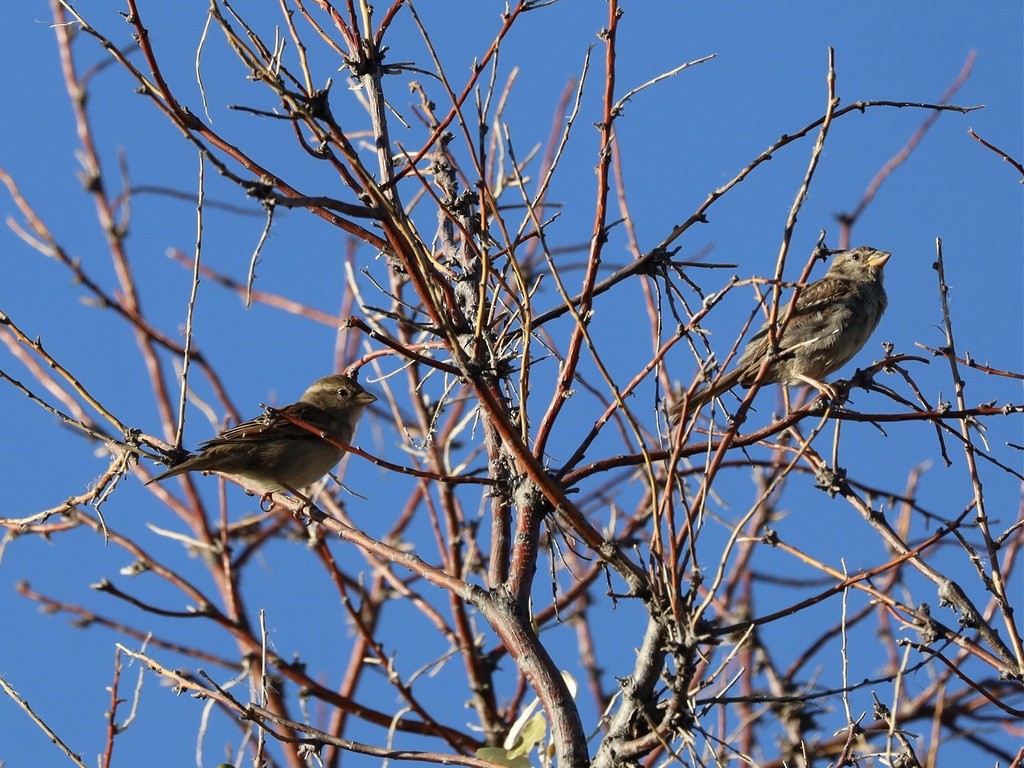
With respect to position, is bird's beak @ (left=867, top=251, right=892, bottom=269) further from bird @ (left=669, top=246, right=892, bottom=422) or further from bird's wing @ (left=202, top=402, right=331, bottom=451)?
bird's wing @ (left=202, top=402, right=331, bottom=451)

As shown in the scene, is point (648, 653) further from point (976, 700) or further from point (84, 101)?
point (84, 101)

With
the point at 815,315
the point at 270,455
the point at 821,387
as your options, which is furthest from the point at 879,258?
the point at 270,455

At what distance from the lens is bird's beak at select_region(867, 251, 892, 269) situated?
22.6 feet

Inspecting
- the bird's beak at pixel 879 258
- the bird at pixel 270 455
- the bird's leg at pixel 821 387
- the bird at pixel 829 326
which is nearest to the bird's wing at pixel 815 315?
the bird at pixel 829 326

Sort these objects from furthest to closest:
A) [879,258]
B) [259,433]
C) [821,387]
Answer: [879,258], [259,433], [821,387]

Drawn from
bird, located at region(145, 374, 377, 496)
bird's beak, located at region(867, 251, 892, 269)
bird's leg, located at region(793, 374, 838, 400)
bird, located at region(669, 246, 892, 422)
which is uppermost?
bird's beak, located at region(867, 251, 892, 269)

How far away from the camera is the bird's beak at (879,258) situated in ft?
22.6

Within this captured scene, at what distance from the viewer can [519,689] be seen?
19.6ft

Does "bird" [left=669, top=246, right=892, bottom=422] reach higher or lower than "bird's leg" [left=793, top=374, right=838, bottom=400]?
higher

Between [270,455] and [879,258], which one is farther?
[879,258]

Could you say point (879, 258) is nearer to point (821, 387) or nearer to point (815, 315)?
point (815, 315)

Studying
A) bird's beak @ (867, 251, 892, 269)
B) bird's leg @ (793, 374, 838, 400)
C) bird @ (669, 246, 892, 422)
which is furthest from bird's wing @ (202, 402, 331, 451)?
bird's beak @ (867, 251, 892, 269)

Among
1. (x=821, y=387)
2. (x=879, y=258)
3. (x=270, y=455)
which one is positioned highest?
(x=879, y=258)

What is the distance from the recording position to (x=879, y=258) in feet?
22.7
